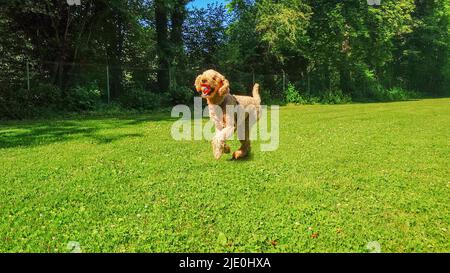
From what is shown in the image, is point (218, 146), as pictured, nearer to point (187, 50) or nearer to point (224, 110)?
point (224, 110)

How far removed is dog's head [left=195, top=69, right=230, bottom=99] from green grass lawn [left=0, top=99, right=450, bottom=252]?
4.37 feet

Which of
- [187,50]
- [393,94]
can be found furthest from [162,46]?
[393,94]

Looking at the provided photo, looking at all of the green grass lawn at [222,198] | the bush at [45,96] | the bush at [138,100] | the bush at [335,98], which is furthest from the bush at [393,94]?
the green grass lawn at [222,198]

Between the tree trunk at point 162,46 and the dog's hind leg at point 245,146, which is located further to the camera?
the tree trunk at point 162,46

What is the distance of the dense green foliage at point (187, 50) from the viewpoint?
19.2 meters

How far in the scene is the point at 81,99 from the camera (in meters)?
18.8

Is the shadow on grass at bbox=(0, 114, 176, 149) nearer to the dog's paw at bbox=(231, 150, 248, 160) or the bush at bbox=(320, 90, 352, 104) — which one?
the dog's paw at bbox=(231, 150, 248, 160)

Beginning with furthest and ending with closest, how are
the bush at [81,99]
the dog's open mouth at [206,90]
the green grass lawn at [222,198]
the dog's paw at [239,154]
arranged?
the bush at [81,99]
the dog's paw at [239,154]
the dog's open mouth at [206,90]
the green grass lawn at [222,198]

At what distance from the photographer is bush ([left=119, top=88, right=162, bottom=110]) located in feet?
68.8

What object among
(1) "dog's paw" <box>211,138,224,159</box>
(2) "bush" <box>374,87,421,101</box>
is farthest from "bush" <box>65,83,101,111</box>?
(2) "bush" <box>374,87,421,101</box>

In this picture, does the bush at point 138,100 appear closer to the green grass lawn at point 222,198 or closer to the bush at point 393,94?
the green grass lawn at point 222,198

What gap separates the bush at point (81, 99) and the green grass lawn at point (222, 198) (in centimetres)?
936

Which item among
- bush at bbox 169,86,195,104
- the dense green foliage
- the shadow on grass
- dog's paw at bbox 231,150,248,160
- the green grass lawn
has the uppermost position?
the dense green foliage
